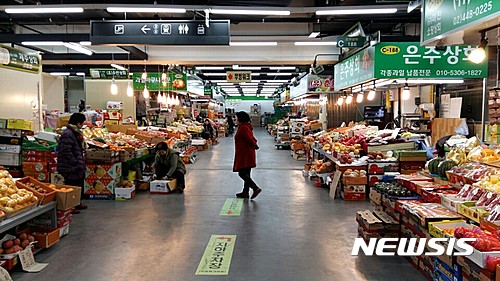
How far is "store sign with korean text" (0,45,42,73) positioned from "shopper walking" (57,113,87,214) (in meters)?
2.27

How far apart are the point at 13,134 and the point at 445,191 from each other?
7.07m

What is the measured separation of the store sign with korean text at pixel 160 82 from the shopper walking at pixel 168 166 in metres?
6.19

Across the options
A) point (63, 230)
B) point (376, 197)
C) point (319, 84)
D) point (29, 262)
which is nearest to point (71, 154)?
point (63, 230)

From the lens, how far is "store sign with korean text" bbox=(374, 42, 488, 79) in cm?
731

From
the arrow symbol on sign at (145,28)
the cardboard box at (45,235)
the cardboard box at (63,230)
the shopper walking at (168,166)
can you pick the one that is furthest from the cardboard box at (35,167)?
the arrow symbol on sign at (145,28)

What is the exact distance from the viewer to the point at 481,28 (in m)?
3.85

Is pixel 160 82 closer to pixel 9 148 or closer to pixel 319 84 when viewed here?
pixel 319 84

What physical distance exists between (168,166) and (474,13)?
22.5 ft

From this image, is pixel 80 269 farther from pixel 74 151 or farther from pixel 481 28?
pixel 481 28

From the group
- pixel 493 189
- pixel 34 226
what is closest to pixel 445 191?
pixel 493 189

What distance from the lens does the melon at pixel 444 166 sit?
512 centimetres

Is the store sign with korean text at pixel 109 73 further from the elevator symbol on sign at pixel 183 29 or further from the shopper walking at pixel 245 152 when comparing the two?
the shopper walking at pixel 245 152

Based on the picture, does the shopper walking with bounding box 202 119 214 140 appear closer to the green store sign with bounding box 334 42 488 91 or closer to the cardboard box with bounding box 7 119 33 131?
the cardboard box with bounding box 7 119 33 131

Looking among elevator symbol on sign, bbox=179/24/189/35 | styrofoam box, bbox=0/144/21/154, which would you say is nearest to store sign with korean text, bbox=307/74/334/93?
elevator symbol on sign, bbox=179/24/189/35
